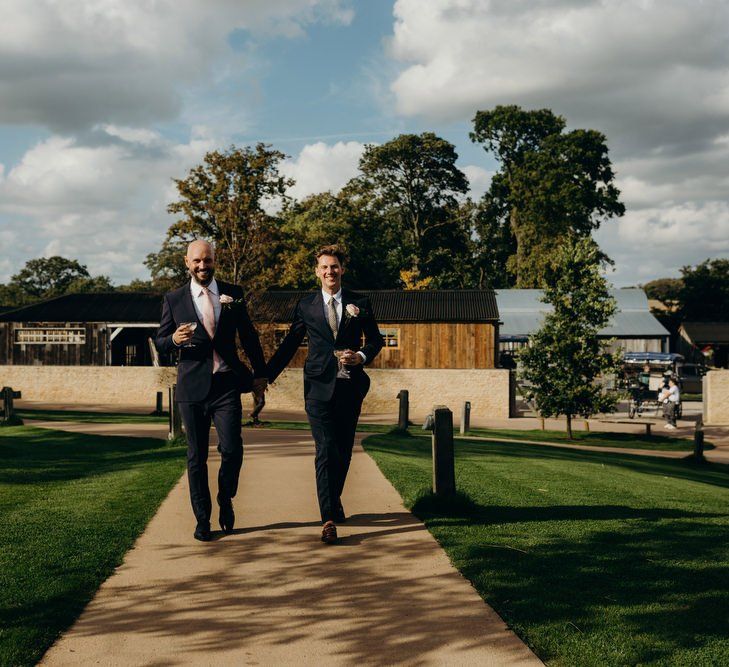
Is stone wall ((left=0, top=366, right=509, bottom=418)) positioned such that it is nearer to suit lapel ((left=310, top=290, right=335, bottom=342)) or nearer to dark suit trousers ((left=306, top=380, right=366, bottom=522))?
dark suit trousers ((left=306, top=380, right=366, bottom=522))

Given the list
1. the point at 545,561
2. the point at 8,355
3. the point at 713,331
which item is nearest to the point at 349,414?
the point at 545,561

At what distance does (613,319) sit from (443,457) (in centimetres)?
4216

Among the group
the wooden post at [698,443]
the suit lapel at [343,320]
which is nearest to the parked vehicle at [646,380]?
the wooden post at [698,443]

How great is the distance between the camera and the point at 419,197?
209 feet

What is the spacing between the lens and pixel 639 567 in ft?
17.0

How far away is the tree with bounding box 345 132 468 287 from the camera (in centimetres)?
6181

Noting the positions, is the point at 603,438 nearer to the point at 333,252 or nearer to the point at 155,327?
the point at 333,252

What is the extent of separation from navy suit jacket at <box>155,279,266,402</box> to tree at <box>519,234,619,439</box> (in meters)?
20.7

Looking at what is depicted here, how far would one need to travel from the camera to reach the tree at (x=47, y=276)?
101200 millimetres

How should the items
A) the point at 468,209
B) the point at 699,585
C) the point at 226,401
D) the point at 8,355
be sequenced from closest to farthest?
the point at 699,585 → the point at 226,401 → the point at 8,355 → the point at 468,209

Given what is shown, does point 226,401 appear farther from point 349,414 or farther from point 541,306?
point 541,306

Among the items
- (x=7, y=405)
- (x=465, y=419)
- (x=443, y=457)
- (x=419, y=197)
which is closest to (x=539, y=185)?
(x=419, y=197)

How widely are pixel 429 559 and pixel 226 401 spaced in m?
1.85

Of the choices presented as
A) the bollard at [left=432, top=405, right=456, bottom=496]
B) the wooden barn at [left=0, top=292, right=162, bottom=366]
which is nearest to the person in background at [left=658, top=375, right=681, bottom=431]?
the bollard at [left=432, top=405, right=456, bottom=496]
